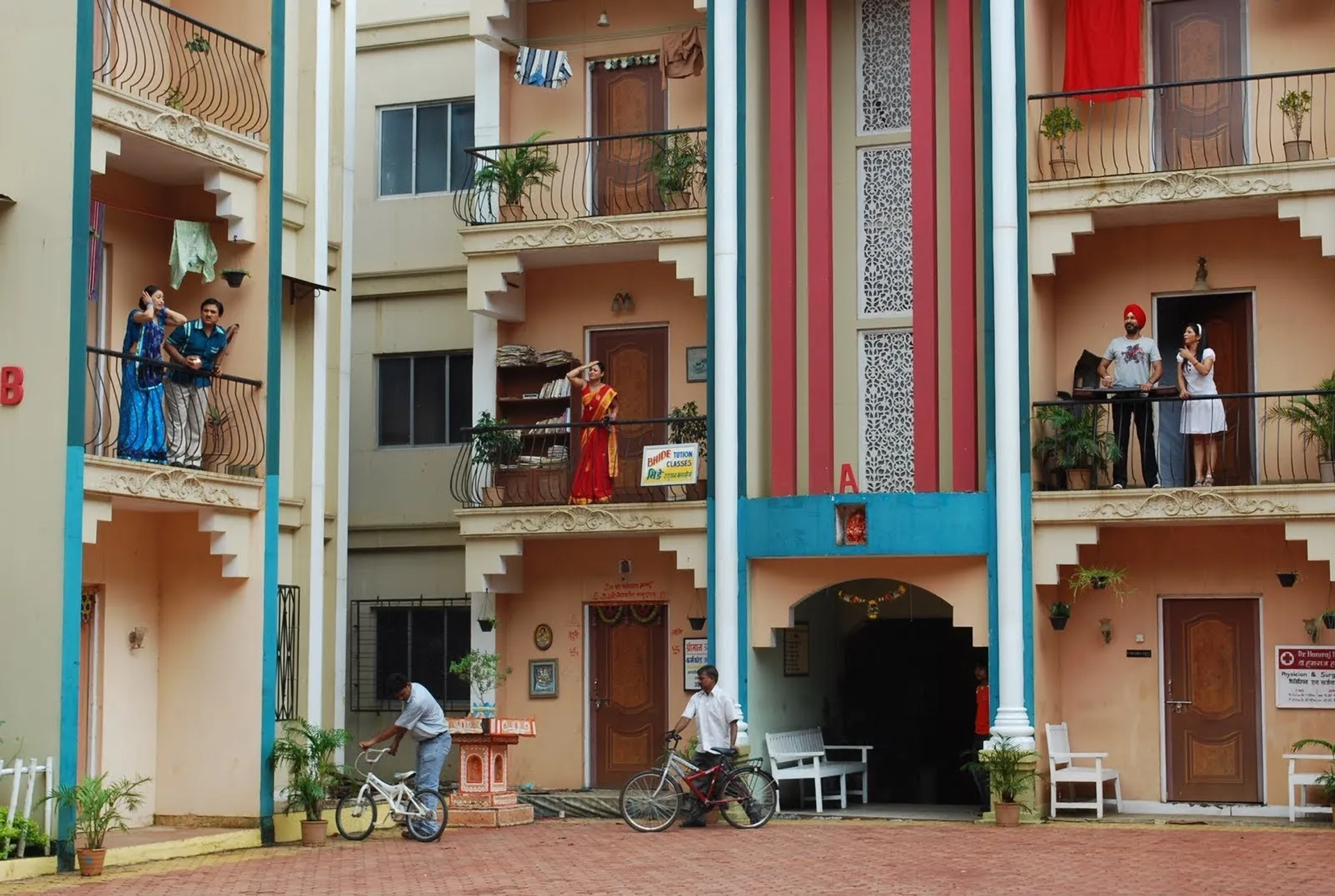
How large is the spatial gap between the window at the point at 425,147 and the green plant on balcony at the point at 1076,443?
8.68m

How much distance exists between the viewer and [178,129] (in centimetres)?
1755

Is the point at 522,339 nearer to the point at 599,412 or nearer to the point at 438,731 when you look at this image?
the point at 599,412

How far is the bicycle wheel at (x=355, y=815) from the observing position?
18.0 meters

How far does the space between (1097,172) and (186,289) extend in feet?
31.7

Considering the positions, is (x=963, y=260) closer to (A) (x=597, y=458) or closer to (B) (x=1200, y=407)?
(B) (x=1200, y=407)

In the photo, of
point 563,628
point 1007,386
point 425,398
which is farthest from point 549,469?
point 1007,386

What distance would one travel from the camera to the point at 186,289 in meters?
19.2

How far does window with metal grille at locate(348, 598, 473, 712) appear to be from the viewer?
2431 cm

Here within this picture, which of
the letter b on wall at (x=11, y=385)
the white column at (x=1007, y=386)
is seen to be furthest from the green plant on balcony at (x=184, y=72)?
the white column at (x=1007, y=386)

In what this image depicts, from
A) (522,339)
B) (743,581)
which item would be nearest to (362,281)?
(522,339)

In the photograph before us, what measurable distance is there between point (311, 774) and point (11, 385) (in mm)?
4669

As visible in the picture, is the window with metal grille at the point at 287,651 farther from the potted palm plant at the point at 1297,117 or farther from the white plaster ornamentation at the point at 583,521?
the potted palm plant at the point at 1297,117

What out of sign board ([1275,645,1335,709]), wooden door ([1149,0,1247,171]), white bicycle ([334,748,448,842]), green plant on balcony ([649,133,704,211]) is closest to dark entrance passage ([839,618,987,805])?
sign board ([1275,645,1335,709])

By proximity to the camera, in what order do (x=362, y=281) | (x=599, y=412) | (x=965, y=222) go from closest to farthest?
(x=965, y=222) < (x=599, y=412) < (x=362, y=281)
